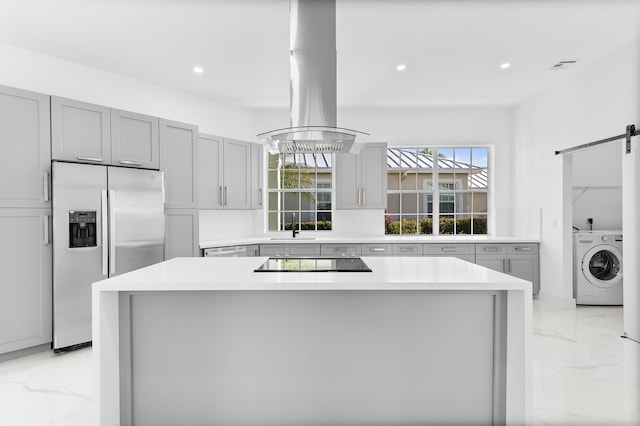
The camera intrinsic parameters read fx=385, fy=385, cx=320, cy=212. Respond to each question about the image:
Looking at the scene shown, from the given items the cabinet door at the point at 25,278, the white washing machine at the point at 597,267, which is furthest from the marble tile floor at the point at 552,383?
the white washing machine at the point at 597,267

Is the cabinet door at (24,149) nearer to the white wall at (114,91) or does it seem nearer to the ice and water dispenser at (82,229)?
the ice and water dispenser at (82,229)

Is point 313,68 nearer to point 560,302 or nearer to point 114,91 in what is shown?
point 114,91

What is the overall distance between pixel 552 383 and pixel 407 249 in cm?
263

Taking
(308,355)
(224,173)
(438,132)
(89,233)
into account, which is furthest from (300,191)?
(308,355)

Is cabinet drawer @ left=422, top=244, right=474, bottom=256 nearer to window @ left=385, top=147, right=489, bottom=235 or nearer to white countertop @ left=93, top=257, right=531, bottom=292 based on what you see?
window @ left=385, top=147, right=489, bottom=235

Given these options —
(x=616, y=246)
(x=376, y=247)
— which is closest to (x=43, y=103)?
(x=376, y=247)

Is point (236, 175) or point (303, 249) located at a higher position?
point (236, 175)

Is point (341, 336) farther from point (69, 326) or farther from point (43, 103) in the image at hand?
point (43, 103)

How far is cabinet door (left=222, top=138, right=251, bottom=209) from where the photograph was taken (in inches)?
201

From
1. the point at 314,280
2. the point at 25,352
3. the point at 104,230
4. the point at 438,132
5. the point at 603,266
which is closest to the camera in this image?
the point at 314,280

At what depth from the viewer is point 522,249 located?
5.09 meters

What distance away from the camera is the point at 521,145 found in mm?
5500

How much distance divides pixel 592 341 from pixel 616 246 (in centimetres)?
179

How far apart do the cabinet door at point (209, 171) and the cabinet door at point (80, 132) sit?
122 centimetres
